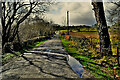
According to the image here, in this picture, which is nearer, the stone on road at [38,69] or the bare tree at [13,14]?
the stone on road at [38,69]

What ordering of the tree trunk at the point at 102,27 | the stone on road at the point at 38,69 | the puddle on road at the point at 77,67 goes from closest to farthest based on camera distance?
the stone on road at the point at 38,69
the puddle on road at the point at 77,67
the tree trunk at the point at 102,27

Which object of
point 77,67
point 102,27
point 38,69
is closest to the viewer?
point 38,69

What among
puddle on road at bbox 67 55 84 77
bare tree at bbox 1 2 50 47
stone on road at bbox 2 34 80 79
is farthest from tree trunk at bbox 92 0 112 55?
bare tree at bbox 1 2 50 47

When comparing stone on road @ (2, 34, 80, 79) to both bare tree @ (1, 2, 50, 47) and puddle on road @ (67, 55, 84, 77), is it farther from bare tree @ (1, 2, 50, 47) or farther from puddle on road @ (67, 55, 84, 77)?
bare tree @ (1, 2, 50, 47)

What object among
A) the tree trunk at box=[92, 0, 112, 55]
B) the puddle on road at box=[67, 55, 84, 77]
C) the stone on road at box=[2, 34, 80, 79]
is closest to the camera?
the stone on road at box=[2, 34, 80, 79]

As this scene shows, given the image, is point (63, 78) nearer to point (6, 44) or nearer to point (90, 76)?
point (90, 76)

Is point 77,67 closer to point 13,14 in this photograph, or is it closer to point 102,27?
point 102,27

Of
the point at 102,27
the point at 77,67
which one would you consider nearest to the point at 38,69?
the point at 77,67

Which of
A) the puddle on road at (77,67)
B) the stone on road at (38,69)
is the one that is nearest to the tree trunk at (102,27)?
the puddle on road at (77,67)

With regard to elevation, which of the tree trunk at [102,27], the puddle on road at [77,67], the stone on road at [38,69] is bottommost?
the puddle on road at [77,67]

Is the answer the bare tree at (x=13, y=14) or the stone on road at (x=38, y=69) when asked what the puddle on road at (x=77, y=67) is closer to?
the stone on road at (x=38, y=69)

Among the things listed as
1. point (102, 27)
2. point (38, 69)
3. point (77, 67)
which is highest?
point (102, 27)

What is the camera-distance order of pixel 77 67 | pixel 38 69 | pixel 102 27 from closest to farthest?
1. pixel 38 69
2. pixel 77 67
3. pixel 102 27

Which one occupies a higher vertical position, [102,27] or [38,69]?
[102,27]
